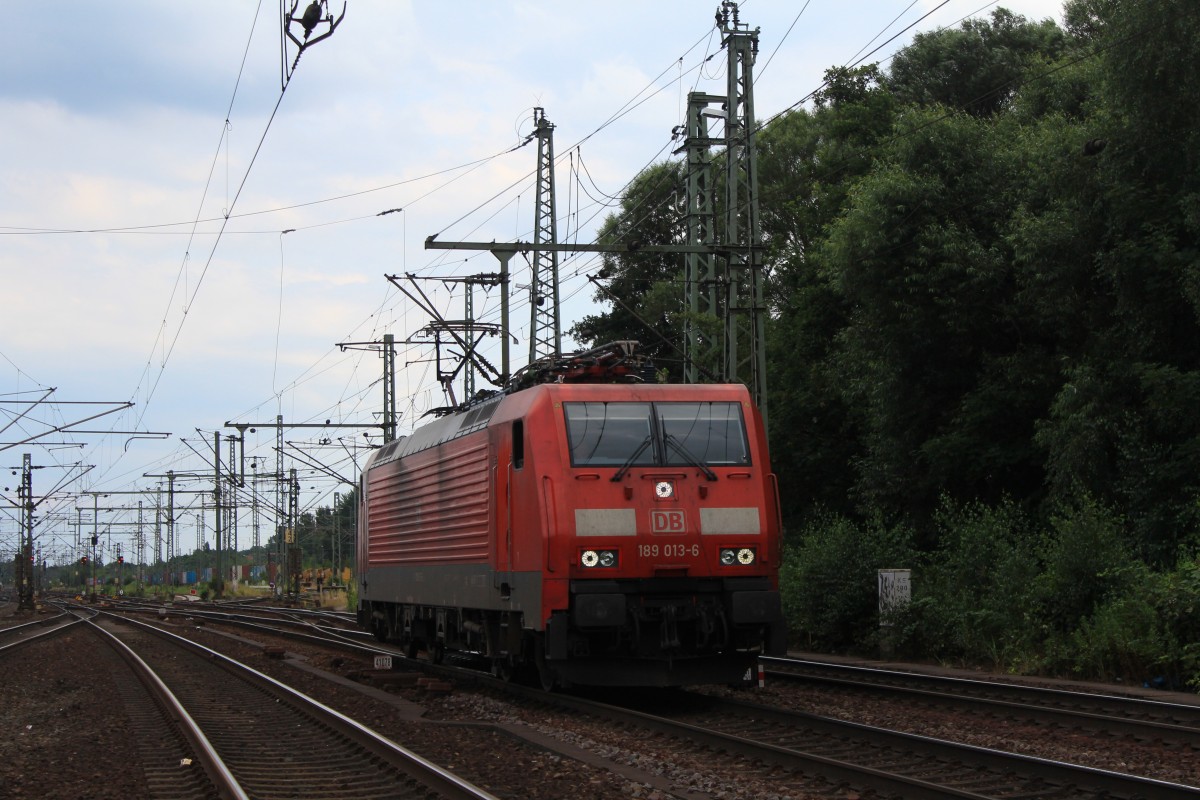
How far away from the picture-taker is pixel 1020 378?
25.4m

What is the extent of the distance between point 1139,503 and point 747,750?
13.2 metres

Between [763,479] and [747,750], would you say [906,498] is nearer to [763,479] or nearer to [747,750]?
[763,479]

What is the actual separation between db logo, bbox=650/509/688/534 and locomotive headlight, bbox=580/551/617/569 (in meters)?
0.51

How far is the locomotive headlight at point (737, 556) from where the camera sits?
13695 millimetres

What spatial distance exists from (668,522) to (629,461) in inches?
30.1

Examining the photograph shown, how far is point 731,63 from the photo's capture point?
A: 23.5 metres

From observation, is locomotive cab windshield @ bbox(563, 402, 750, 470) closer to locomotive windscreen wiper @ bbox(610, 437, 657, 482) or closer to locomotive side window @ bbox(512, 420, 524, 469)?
locomotive windscreen wiper @ bbox(610, 437, 657, 482)

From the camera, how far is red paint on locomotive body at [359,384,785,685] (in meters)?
13.3

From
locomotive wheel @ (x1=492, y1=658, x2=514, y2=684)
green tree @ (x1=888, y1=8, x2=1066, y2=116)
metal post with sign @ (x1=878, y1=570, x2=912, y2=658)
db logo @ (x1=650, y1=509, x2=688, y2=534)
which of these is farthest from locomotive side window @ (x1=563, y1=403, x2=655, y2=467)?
green tree @ (x1=888, y1=8, x2=1066, y2=116)

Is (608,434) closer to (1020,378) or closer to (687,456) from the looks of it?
(687,456)

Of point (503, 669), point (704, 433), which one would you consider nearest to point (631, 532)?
point (704, 433)

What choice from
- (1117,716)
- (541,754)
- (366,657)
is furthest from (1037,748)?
(366,657)

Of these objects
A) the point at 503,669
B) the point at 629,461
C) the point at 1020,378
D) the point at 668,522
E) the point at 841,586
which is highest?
the point at 1020,378

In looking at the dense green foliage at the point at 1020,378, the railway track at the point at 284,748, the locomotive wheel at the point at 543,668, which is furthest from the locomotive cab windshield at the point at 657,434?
the dense green foliage at the point at 1020,378
